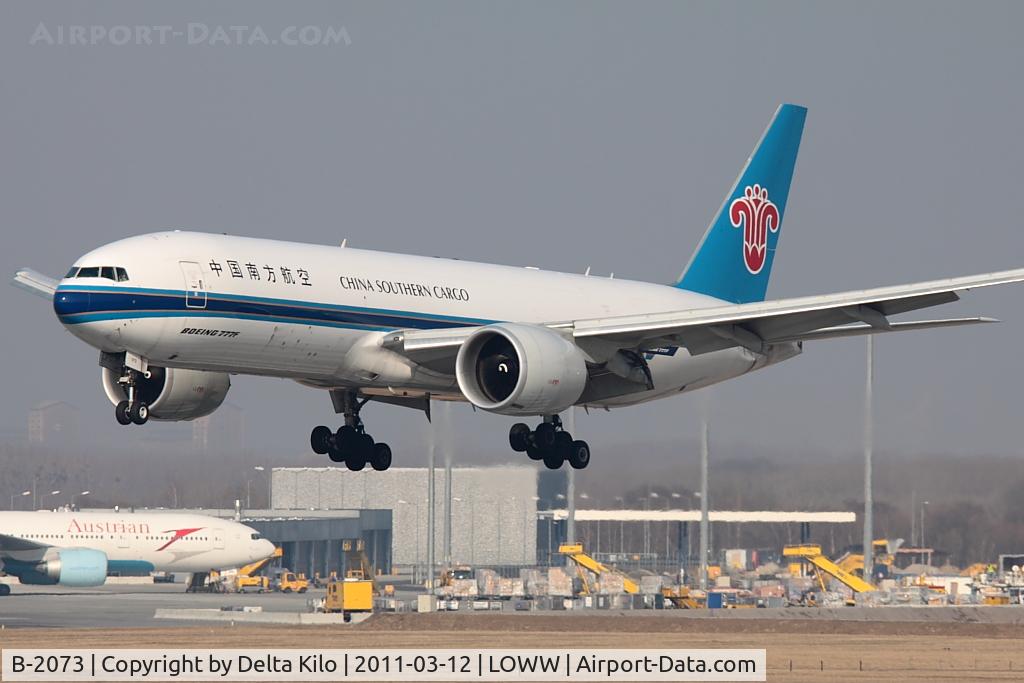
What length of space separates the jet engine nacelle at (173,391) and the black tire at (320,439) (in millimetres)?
3663

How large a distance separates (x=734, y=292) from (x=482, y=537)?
1932 inches

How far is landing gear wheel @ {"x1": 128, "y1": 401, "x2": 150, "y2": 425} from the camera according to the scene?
117ft

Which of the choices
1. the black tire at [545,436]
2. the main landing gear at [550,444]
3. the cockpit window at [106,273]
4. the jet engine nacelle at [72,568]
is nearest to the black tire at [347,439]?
the main landing gear at [550,444]

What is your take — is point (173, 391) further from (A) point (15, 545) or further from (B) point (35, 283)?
(A) point (15, 545)

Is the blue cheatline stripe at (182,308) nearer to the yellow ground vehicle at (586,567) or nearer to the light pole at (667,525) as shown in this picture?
the light pole at (667,525)

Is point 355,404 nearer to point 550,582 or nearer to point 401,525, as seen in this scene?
point 550,582

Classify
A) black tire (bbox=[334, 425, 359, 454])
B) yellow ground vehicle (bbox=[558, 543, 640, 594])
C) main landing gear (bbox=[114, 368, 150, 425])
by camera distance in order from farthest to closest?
yellow ground vehicle (bbox=[558, 543, 640, 594]), black tire (bbox=[334, 425, 359, 454]), main landing gear (bbox=[114, 368, 150, 425])

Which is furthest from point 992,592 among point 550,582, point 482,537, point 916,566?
point 482,537

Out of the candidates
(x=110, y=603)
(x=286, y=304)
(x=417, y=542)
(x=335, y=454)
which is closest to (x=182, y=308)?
(x=286, y=304)

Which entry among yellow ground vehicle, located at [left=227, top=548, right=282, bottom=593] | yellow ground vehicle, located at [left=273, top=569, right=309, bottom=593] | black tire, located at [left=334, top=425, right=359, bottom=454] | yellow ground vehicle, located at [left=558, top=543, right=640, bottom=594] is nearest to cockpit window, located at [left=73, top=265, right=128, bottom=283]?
black tire, located at [left=334, top=425, right=359, bottom=454]

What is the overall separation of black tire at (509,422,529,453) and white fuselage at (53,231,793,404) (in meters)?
2.21

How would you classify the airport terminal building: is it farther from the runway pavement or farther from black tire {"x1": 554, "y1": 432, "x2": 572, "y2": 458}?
black tire {"x1": 554, "y1": 432, "x2": 572, "y2": 458}

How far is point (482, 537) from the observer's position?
3688 inches

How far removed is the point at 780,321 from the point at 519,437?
23.2ft
